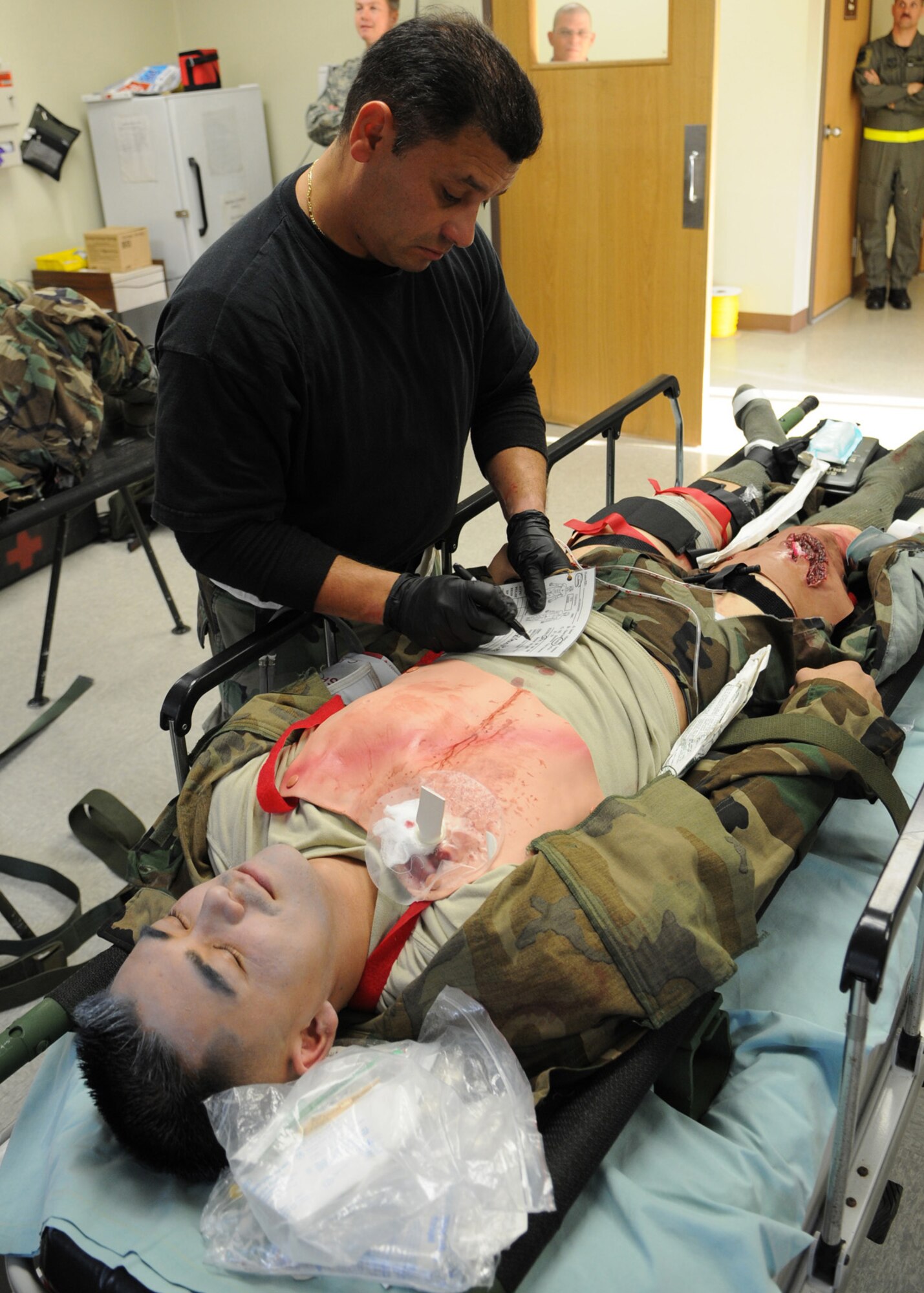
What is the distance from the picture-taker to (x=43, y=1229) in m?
0.99

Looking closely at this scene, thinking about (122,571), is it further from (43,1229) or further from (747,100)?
(747,100)

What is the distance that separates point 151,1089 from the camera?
3.38ft

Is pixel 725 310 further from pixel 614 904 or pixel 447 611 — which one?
pixel 614 904

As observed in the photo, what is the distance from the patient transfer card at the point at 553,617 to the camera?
1.53 metres

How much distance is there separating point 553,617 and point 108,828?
1212mm

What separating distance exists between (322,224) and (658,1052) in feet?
3.59

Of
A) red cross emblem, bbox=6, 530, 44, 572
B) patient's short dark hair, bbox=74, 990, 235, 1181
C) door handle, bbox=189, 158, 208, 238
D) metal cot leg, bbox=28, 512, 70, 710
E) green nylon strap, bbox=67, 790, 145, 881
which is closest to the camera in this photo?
patient's short dark hair, bbox=74, 990, 235, 1181

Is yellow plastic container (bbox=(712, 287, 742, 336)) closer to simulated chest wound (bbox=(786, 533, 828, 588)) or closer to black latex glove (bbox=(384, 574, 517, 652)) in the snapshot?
simulated chest wound (bbox=(786, 533, 828, 588))

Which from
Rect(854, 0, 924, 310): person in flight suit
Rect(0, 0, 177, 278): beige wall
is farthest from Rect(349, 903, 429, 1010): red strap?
Rect(854, 0, 924, 310): person in flight suit

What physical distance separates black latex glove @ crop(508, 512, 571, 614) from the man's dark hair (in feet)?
1.86

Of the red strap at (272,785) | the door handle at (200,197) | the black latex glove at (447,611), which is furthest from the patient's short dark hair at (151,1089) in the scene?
the door handle at (200,197)

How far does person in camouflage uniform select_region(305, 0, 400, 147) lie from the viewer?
13.4 ft

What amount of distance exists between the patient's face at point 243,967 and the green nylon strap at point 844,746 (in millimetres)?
652

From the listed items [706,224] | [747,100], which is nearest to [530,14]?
[706,224]
